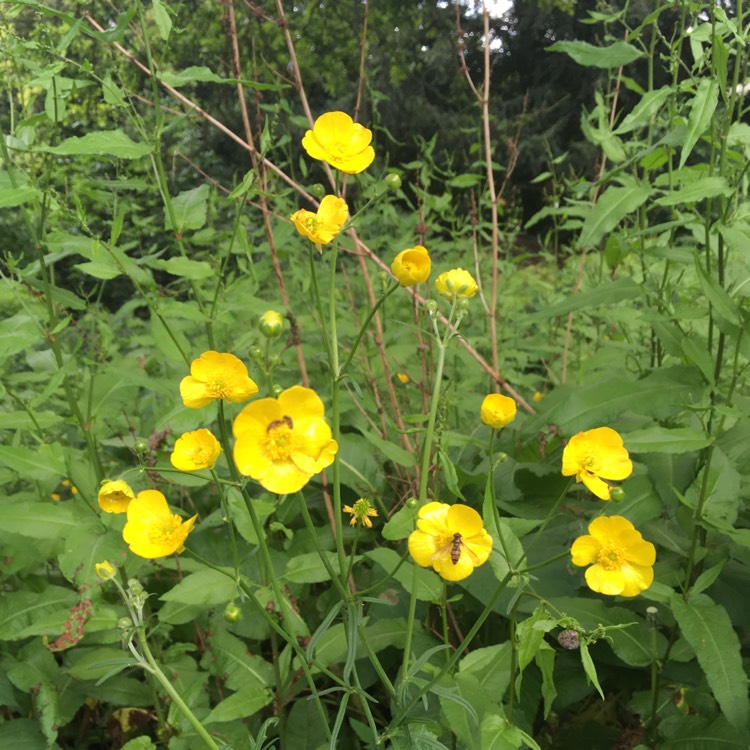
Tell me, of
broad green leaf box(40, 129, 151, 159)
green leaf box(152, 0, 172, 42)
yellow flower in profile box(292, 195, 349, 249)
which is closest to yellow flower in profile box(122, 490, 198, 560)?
yellow flower in profile box(292, 195, 349, 249)

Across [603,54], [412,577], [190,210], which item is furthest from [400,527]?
[603,54]

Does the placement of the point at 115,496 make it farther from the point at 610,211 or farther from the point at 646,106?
the point at 646,106

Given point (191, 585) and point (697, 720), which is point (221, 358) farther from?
point (697, 720)

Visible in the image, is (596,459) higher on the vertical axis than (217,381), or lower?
Answer: lower

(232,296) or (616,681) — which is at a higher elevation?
(232,296)

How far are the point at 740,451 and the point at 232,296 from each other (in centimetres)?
139

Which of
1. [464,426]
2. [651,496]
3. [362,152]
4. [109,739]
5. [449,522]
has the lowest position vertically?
[109,739]

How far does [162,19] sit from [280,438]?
106 cm

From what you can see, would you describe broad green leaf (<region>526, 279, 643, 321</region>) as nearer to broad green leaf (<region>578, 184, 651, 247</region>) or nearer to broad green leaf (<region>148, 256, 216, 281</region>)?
broad green leaf (<region>578, 184, 651, 247</region>)

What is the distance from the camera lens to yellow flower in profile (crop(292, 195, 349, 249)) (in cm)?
95

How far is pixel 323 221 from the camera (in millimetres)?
984

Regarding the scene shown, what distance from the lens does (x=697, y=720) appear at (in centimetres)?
138

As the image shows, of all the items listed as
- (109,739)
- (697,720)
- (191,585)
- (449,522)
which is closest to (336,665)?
(191,585)

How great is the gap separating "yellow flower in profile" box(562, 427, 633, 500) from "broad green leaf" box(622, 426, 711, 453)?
359mm
